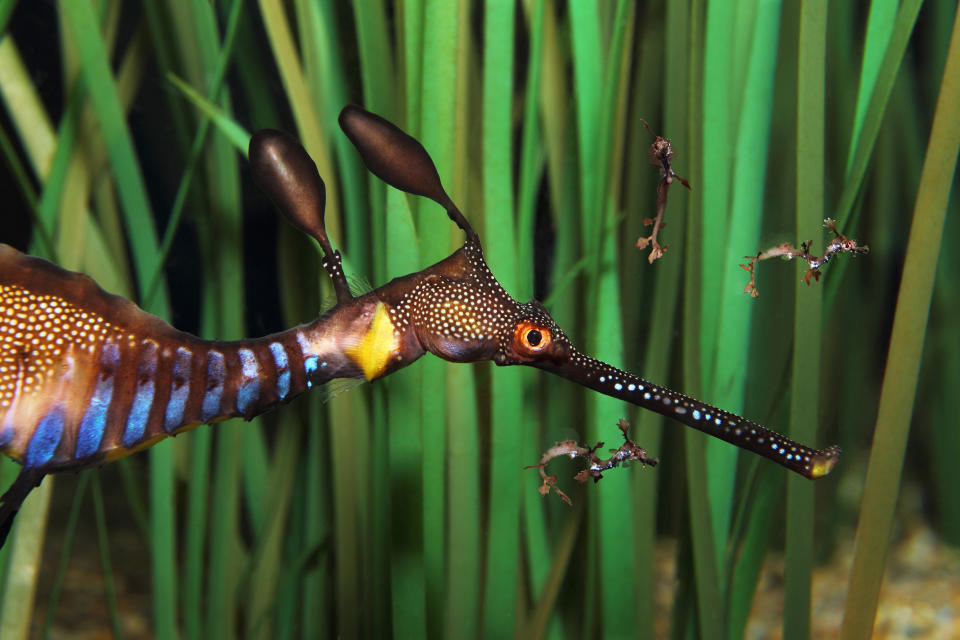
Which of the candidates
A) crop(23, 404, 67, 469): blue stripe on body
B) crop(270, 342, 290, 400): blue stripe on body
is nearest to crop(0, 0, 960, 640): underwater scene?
crop(270, 342, 290, 400): blue stripe on body

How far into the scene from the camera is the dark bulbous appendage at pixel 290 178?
3.14 ft

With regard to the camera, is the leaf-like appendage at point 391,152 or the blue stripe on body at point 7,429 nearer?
the blue stripe on body at point 7,429

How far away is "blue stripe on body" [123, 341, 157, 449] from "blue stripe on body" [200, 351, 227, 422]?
0.22 ft

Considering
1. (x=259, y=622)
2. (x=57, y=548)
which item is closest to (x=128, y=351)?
(x=259, y=622)

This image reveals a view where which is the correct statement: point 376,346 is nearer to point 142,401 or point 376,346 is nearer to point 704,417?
point 142,401

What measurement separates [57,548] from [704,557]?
98.3 inches

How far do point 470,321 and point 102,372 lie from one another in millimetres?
490

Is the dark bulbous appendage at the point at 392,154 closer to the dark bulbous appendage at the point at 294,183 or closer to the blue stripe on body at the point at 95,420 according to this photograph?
the dark bulbous appendage at the point at 294,183

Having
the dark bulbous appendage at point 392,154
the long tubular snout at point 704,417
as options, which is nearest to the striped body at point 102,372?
the dark bulbous appendage at point 392,154

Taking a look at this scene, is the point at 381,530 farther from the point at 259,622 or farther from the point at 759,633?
the point at 759,633

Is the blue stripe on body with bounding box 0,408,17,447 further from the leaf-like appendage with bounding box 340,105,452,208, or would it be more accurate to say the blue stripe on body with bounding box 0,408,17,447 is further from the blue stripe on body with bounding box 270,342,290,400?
the leaf-like appendage with bounding box 340,105,452,208

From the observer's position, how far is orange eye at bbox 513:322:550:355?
94 cm

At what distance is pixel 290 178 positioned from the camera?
967 millimetres

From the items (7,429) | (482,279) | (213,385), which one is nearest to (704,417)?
(482,279)
